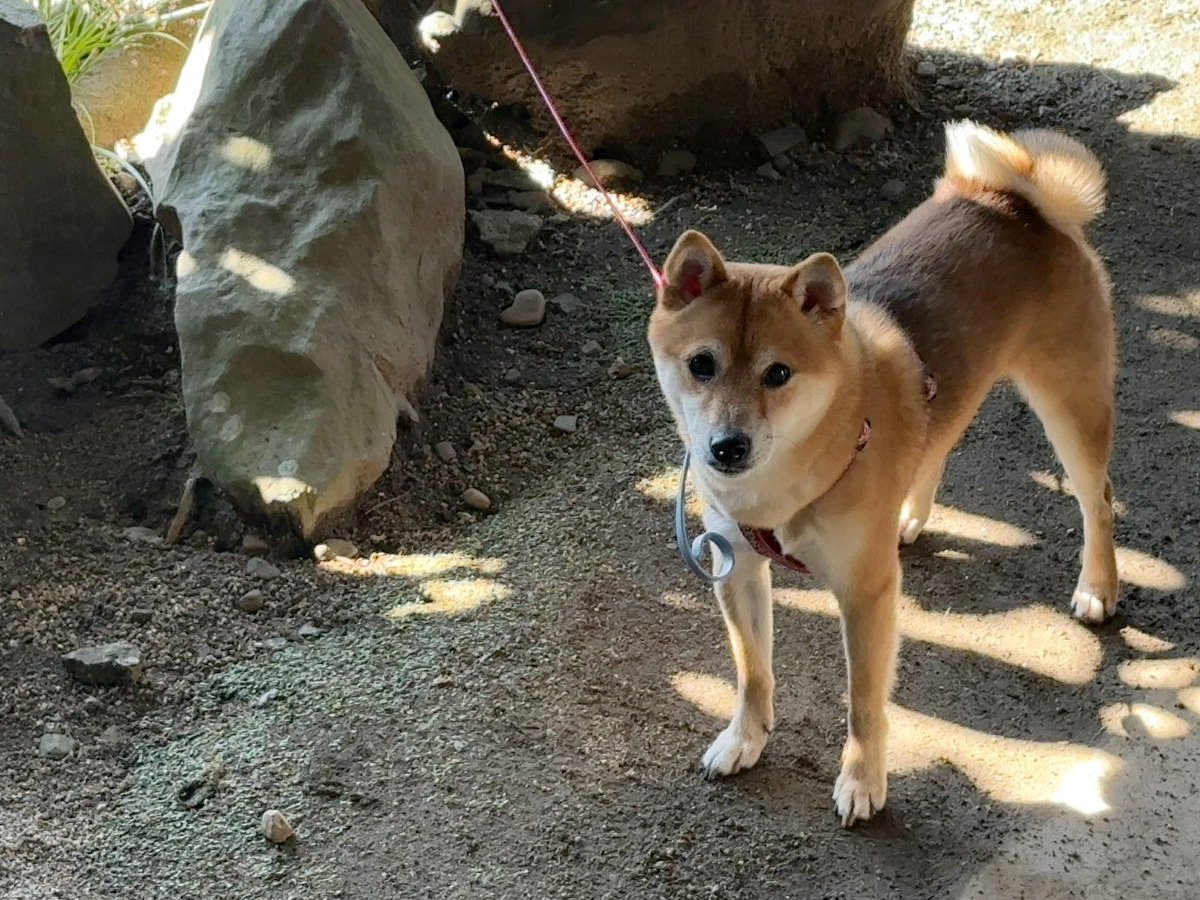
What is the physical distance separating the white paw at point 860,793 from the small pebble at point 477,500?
1.56 meters

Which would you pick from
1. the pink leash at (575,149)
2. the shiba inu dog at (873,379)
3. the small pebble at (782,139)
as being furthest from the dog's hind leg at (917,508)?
the small pebble at (782,139)

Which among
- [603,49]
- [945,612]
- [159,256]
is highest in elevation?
[603,49]

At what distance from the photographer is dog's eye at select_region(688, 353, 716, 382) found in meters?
2.61

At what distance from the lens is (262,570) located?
355 centimetres

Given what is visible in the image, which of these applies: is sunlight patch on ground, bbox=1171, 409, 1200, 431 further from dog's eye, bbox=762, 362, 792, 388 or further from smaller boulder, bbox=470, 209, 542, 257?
smaller boulder, bbox=470, 209, 542, 257

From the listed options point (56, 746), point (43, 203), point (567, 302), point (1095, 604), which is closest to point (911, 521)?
point (1095, 604)

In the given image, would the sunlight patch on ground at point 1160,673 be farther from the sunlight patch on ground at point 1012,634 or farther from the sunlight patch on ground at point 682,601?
the sunlight patch on ground at point 682,601

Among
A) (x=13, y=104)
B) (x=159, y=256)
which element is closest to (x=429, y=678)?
(x=159, y=256)

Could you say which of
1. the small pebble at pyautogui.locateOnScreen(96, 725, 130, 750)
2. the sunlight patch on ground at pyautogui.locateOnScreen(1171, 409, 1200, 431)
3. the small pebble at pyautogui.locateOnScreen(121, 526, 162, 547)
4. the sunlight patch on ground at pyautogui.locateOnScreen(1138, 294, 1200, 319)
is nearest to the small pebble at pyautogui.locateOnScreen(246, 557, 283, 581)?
the small pebble at pyautogui.locateOnScreen(121, 526, 162, 547)

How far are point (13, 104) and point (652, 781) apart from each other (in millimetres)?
3112

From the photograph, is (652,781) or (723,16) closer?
(652,781)

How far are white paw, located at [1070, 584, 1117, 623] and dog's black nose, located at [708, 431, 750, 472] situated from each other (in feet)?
4.97

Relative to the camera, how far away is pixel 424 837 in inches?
110

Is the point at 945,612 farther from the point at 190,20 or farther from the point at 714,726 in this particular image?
the point at 190,20
